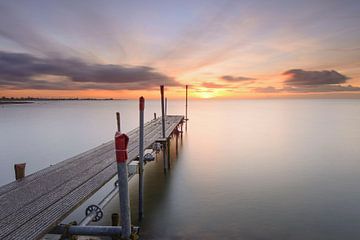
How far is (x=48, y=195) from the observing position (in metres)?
8.34

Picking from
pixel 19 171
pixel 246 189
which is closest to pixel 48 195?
pixel 19 171

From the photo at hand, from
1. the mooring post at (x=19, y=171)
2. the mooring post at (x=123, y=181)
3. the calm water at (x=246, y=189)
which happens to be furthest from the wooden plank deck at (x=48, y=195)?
the calm water at (x=246, y=189)

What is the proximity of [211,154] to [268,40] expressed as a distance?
14.8 meters

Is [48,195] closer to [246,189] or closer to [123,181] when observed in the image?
[123,181]

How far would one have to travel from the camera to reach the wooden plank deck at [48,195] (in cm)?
629

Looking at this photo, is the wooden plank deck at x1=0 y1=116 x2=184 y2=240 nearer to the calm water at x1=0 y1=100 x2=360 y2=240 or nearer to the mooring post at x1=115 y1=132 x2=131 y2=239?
the mooring post at x1=115 y1=132 x2=131 y2=239

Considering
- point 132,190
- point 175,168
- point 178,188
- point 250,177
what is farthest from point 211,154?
point 132,190

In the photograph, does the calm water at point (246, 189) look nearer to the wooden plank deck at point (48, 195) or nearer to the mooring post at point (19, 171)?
the wooden plank deck at point (48, 195)

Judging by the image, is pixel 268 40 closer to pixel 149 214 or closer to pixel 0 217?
pixel 149 214

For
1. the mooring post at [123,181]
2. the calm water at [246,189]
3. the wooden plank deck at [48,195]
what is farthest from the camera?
the calm water at [246,189]

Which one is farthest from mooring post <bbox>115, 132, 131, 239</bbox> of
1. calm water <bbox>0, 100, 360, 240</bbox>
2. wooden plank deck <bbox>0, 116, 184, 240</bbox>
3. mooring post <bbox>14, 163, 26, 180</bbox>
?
mooring post <bbox>14, 163, 26, 180</bbox>

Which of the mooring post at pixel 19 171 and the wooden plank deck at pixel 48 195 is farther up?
the mooring post at pixel 19 171

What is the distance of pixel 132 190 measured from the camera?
16.4m

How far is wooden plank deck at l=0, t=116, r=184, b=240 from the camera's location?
629 centimetres
